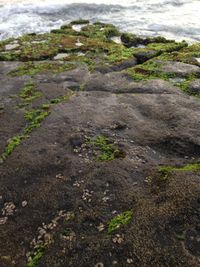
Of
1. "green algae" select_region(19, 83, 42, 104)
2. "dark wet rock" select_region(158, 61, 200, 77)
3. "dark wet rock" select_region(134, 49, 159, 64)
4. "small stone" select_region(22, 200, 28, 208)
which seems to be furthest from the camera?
"dark wet rock" select_region(134, 49, 159, 64)

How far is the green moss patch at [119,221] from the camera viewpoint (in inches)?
361

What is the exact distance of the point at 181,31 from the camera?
91.8ft

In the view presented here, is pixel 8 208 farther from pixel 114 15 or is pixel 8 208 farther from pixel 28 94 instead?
pixel 114 15

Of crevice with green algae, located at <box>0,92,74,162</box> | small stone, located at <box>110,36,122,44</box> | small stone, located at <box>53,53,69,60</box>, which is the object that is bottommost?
small stone, located at <box>110,36,122,44</box>

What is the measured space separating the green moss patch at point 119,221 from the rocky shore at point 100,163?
0.08ft

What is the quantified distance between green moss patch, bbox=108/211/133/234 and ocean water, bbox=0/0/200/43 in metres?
→ 18.7

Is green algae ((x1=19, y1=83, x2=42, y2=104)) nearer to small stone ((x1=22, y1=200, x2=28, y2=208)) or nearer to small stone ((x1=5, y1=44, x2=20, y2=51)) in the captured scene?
small stone ((x1=22, y1=200, x2=28, y2=208))

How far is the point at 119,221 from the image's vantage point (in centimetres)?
934

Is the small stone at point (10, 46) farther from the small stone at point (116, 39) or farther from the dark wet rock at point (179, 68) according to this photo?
the dark wet rock at point (179, 68)

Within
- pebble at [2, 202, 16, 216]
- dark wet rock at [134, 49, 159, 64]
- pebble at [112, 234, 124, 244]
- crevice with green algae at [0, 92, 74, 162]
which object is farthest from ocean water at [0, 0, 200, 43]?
pebble at [112, 234, 124, 244]

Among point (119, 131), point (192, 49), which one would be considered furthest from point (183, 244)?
point (192, 49)

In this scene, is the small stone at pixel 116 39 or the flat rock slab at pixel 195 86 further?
the small stone at pixel 116 39

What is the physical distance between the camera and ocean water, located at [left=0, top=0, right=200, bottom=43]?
28.6 metres

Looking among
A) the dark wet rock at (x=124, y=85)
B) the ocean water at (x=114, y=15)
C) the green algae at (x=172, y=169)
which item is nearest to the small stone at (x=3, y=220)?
the green algae at (x=172, y=169)
